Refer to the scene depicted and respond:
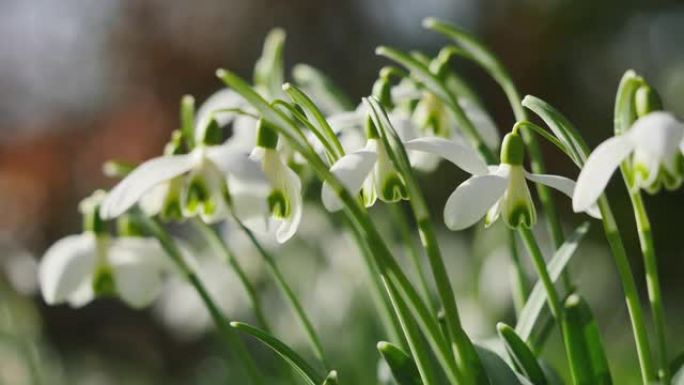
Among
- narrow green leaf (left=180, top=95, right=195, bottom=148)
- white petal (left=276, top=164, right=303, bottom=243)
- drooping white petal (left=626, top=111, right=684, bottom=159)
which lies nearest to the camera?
drooping white petal (left=626, top=111, right=684, bottom=159)

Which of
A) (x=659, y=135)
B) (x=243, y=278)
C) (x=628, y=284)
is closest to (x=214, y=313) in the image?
(x=243, y=278)

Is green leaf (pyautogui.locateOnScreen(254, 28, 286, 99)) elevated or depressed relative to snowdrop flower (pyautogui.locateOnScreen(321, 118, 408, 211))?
elevated

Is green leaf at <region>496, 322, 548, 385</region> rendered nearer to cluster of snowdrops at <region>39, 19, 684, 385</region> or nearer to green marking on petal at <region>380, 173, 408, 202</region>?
cluster of snowdrops at <region>39, 19, 684, 385</region>

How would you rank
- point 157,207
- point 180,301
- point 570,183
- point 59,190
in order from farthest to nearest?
point 59,190 < point 180,301 < point 157,207 < point 570,183

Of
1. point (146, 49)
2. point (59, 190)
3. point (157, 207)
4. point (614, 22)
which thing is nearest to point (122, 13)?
point (146, 49)

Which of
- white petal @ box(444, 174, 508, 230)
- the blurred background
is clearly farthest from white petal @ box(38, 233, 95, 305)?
the blurred background

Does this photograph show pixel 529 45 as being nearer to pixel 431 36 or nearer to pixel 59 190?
pixel 431 36
